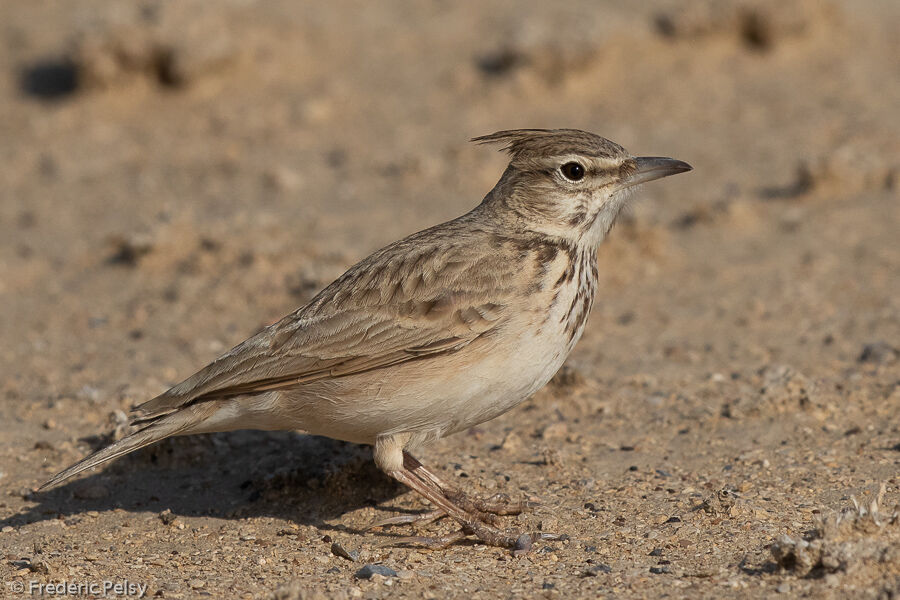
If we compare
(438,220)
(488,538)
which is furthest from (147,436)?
(438,220)

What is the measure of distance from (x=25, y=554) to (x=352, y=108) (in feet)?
26.2

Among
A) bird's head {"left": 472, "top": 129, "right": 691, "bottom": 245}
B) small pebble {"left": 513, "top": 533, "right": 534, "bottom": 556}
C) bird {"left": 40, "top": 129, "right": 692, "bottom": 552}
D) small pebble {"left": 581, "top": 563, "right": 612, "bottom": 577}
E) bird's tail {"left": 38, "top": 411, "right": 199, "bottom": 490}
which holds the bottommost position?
small pebble {"left": 581, "top": 563, "right": 612, "bottom": 577}

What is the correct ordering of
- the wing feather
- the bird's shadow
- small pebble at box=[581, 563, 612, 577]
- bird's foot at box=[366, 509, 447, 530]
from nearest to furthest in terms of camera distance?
small pebble at box=[581, 563, 612, 577] → the wing feather → bird's foot at box=[366, 509, 447, 530] → the bird's shadow

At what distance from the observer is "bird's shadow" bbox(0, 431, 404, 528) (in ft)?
19.4

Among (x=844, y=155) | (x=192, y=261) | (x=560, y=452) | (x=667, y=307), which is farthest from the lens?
(x=844, y=155)

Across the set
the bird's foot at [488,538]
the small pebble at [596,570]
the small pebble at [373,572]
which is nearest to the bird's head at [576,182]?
the bird's foot at [488,538]

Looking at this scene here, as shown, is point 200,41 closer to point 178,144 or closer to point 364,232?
point 178,144

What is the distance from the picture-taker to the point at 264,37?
13242 mm

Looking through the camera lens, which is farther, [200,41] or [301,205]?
[200,41]

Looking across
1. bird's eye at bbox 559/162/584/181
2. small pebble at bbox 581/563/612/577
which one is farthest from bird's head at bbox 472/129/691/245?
small pebble at bbox 581/563/612/577

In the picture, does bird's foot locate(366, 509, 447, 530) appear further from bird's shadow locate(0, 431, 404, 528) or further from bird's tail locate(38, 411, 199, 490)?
bird's tail locate(38, 411, 199, 490)

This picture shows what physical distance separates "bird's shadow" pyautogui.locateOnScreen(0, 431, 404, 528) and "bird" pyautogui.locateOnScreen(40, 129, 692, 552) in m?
0.50

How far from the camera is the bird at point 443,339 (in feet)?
17.0

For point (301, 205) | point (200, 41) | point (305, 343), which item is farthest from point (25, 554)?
point (200, 41)
